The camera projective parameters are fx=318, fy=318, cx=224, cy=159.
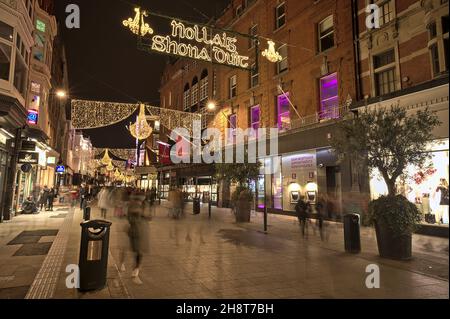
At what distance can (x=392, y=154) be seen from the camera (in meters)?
8.71

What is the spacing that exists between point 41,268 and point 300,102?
53.0ft

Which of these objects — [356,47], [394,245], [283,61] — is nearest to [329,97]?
[356,47]

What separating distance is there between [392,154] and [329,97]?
979 centimetres

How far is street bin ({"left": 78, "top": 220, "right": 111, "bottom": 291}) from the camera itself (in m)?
5.74

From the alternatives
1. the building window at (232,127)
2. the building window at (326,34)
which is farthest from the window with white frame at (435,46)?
the building window at (232,127)

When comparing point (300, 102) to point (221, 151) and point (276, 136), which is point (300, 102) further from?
point (221, 151)

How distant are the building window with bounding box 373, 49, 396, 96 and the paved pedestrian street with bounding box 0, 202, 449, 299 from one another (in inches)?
273

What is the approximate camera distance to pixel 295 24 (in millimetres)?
20188

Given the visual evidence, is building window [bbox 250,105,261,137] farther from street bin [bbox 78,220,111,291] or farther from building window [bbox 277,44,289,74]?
street bin [bbox 78,220,111,291]

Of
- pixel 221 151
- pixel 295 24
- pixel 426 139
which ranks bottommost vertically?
pixel 426 139

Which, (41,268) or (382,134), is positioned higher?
(382,134)

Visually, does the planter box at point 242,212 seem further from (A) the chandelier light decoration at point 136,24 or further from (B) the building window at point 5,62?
(B) the building window at point 5,62
